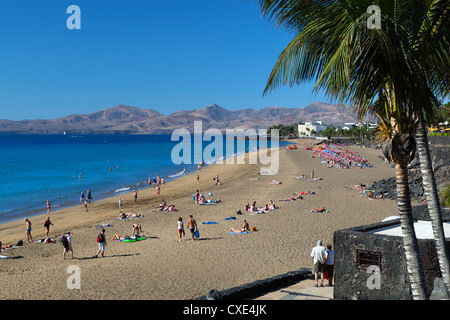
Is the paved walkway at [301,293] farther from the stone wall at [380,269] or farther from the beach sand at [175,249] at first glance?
the beach sand at [175,249]

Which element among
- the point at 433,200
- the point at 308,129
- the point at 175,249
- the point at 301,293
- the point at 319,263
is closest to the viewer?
the point at 433,200

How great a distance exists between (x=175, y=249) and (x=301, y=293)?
8552mm

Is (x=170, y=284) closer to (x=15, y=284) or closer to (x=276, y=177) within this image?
(x=15, y=284)

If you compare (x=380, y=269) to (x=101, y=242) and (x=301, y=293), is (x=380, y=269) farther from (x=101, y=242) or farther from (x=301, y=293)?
(x=101, y=242)

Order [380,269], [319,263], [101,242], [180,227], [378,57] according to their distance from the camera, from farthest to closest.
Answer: [180,227]
[101,242]
[319,263]
[380,269]
[378,57]

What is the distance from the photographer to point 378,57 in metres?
3.78

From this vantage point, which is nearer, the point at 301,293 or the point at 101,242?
the point at 301,293

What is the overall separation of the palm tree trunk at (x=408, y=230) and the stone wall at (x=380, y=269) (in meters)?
2.98

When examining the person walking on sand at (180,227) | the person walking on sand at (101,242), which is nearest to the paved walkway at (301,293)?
the person walking on sand at (180,227)

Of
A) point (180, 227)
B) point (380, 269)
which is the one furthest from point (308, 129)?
point (380, 269)

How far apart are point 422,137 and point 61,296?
10.6 metres

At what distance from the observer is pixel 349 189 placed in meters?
30.9

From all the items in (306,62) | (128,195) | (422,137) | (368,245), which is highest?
(306,62)

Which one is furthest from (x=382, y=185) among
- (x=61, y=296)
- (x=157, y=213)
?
(x=61, y=296)
